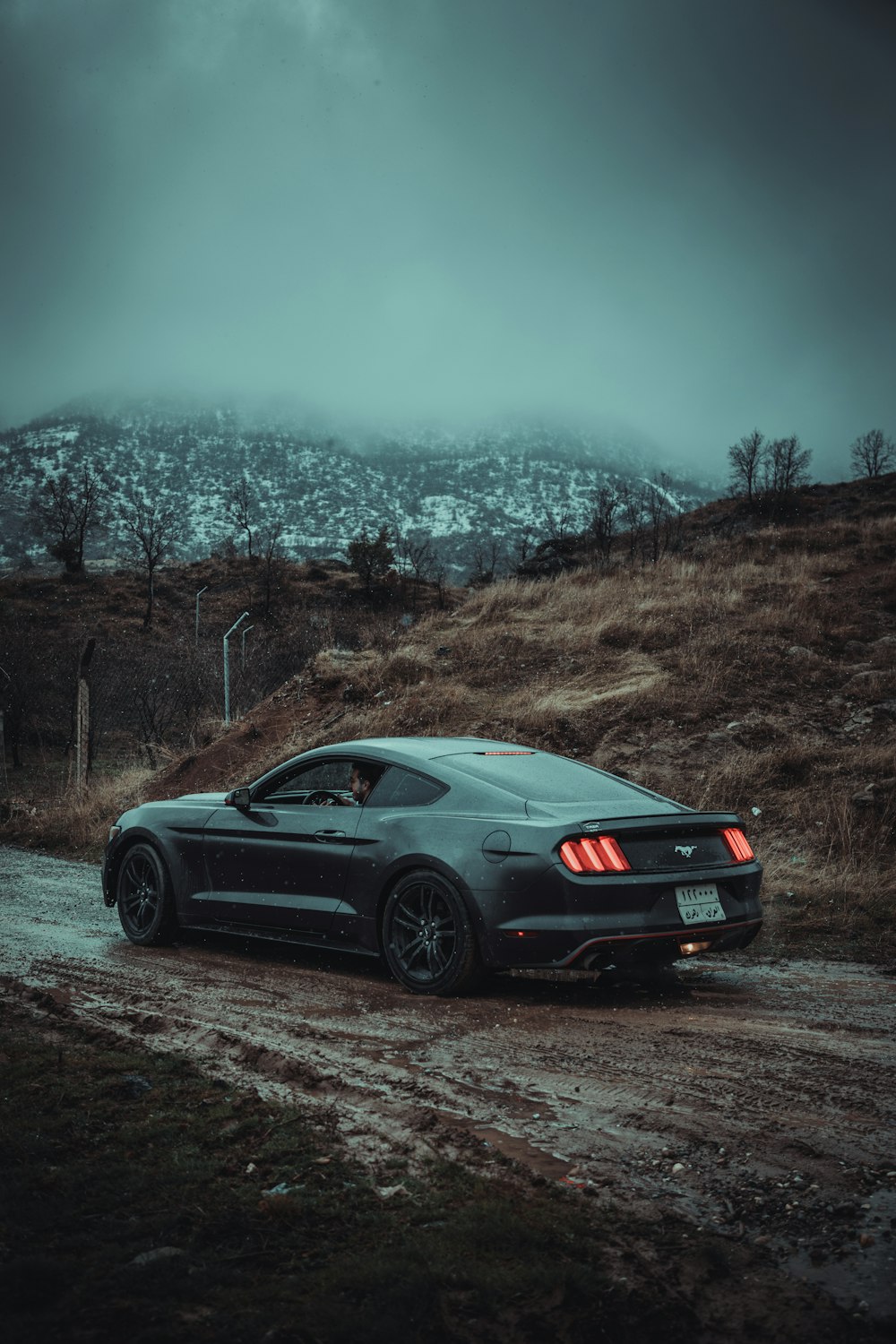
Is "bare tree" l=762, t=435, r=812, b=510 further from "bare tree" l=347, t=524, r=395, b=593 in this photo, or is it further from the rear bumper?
the rear bumper

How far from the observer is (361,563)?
71.4 metres

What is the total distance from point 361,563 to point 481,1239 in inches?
2734

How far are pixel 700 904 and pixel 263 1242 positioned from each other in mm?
3384

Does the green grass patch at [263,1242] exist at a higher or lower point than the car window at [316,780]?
lower

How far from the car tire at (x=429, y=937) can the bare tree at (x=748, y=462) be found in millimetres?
58190

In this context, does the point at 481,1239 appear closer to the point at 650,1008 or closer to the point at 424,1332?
the point at 424,1332

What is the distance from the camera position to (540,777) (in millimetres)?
6203

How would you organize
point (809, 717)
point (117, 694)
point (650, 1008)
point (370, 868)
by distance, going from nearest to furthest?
1. point (650, 1008)
2. point (370, 868)
3. point (809, 717)
4. point (117, 694)

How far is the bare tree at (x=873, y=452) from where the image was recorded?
74.9 metres

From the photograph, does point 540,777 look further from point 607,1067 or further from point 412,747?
point 607,1067

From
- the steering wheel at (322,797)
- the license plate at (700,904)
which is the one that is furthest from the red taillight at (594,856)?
the steering wheel at (322,797)

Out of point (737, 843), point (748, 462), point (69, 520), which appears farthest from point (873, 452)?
point (737, 843)

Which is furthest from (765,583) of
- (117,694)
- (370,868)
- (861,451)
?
(861,451)

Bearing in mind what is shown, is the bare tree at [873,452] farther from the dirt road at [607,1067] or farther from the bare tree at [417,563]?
the dirt road at [607,1067]
